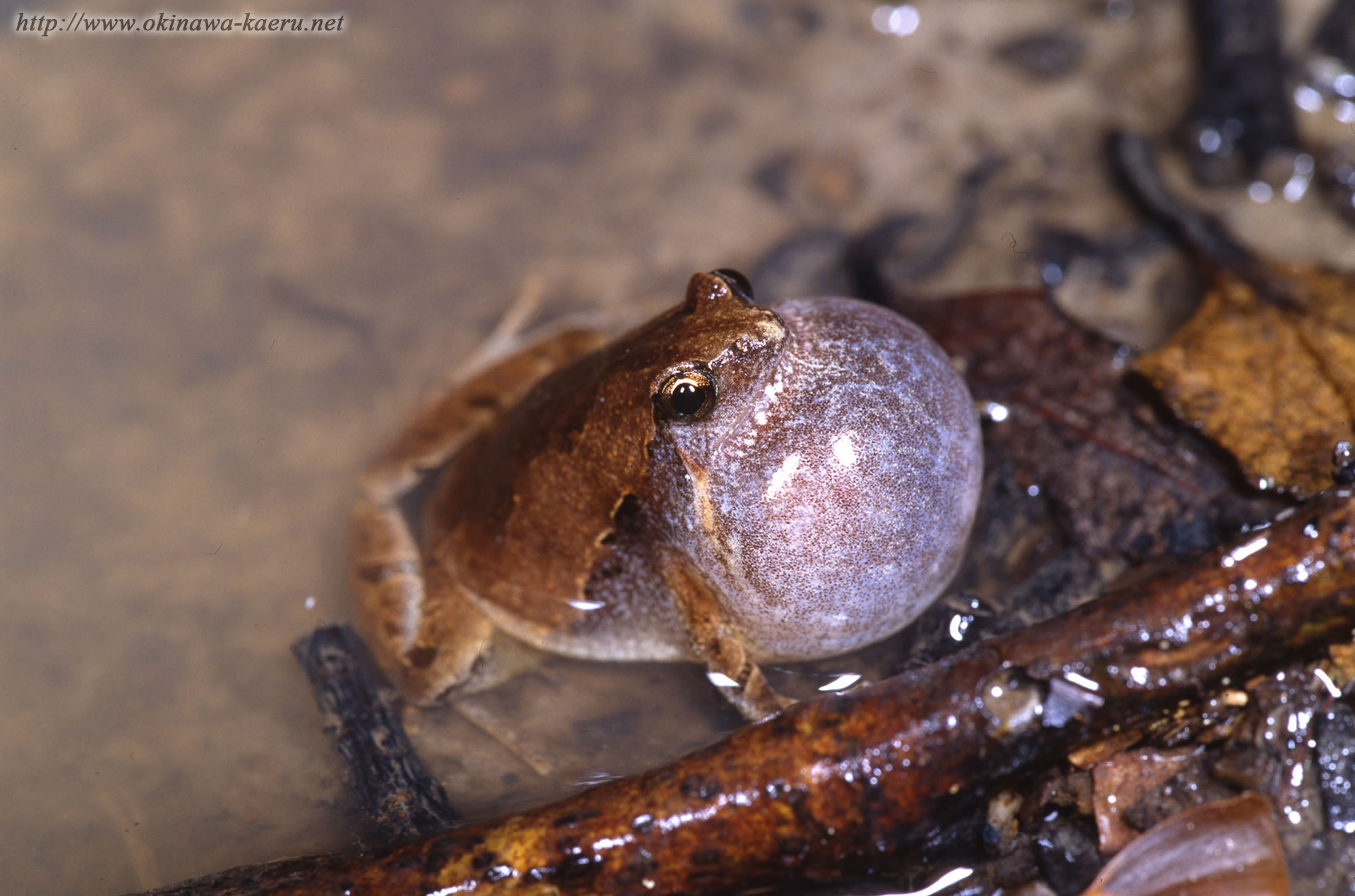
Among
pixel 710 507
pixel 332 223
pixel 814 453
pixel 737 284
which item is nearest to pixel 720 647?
pixel 710 507

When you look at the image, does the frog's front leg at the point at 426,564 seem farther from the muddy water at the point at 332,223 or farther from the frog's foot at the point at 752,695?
the frog's foot at the point at 752,695

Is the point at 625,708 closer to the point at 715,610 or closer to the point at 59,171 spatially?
the point at 715,610

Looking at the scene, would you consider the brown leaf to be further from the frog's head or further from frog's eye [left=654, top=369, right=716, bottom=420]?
frog's eye [left=654, top=369, right=716, bottom=420]

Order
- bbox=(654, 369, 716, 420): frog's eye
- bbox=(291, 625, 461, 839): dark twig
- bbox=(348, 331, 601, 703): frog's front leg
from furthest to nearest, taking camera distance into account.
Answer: bbox=(348, 331, 601, 703): frog's front leg < bbox=(291, 625, 461, 839): dark twig < bbox=(654, 369, 716, 420): frog's eye

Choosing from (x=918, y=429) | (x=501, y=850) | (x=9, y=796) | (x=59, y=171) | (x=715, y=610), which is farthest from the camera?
(x=59, y=171)

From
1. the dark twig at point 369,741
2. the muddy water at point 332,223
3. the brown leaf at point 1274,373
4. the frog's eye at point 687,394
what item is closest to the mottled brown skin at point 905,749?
the dark twig at point 369,741

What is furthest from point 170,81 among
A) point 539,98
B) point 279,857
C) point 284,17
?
point 279,857

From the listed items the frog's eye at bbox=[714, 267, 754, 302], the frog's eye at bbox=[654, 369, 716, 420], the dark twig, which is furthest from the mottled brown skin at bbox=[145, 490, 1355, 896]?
the frog's eye at bbox=[714, 267, 754, 302]
